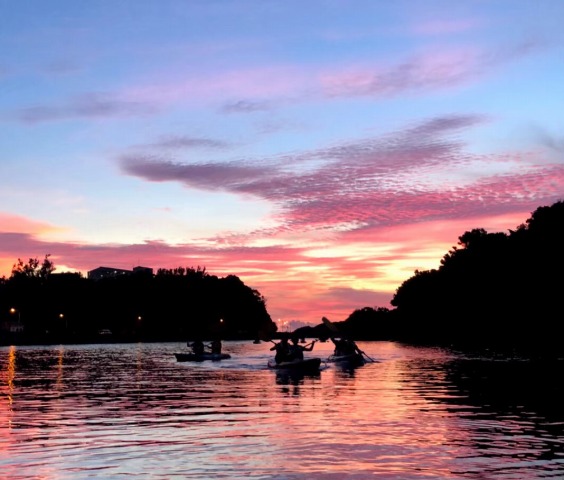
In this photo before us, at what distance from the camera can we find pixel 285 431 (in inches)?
1105

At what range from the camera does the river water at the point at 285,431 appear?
68.4 ft

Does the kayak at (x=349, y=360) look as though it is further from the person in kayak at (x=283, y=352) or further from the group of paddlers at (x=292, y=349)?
the person in kayak at (x=283, y=352)

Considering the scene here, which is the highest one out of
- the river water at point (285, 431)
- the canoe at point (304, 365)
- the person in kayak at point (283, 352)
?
the person in kayak at point (283, 352)

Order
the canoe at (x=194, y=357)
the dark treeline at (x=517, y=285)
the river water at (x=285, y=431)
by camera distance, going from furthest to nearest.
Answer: the dark treeline at (x=517, y=285) < the canoe at (x=194, y=357) < the river water at (x=285, y=431)

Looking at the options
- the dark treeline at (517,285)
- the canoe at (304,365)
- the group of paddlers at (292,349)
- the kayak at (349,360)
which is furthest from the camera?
the dark treeline at (517,285)

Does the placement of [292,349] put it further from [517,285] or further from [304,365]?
[517,285]

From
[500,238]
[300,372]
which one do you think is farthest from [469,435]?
[500,238]

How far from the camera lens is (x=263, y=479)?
19.6m

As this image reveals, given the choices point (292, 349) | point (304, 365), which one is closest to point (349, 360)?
point (292, 349)

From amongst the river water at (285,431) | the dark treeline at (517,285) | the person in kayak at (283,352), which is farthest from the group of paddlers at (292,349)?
the dark treeline at (517,285)

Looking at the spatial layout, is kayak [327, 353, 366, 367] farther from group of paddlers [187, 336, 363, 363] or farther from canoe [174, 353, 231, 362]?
canoe [174, 353, 231, 362]

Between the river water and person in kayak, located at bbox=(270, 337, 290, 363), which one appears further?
person in kayak, located at bbox=(270, 337, 290, 363)

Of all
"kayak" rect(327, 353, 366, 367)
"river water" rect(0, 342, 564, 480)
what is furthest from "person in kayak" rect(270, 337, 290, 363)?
"river water" rect(0, 342, 564, 480)

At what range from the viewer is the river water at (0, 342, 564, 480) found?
20.8m
